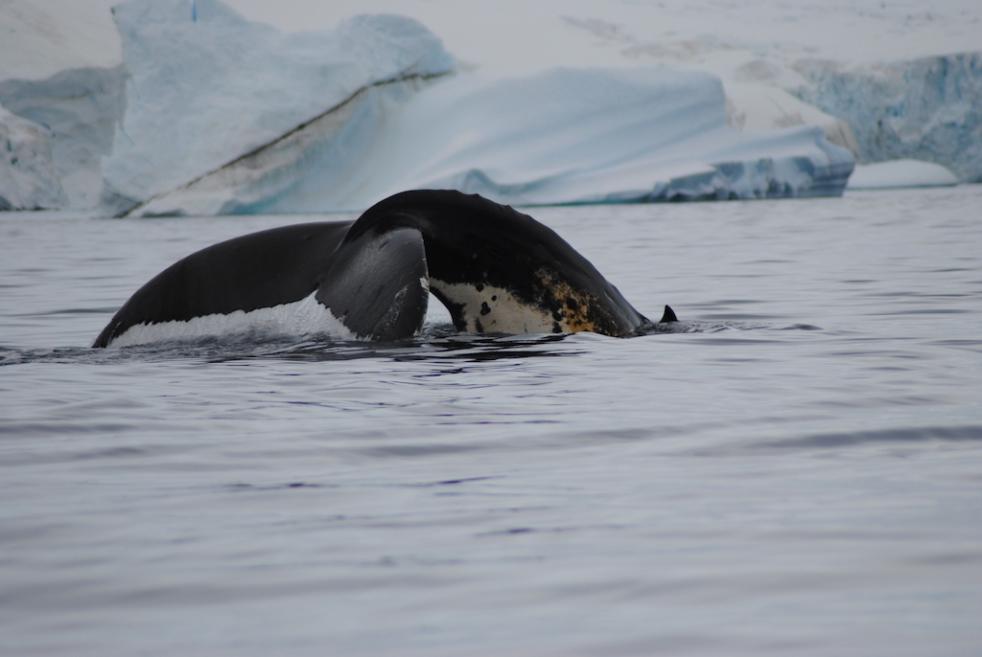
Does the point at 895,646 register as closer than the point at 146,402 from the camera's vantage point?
Yes

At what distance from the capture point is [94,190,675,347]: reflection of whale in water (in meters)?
4.11

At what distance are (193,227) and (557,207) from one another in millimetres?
8590

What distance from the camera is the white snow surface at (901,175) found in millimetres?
36281

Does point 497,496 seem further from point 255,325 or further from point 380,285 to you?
point 255,325

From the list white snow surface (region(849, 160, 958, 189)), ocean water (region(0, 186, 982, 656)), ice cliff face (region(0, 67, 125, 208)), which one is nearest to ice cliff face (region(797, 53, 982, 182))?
white snow surface (region(849, 160, 958, 189))

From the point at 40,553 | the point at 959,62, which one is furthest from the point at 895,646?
the point at 959,62

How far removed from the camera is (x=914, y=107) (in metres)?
35.3

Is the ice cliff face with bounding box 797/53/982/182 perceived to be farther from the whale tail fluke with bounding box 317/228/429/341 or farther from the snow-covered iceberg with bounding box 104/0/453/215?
the whale tail fluke with bounding box 317/228/429/341

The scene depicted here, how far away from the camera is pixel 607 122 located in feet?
87.1

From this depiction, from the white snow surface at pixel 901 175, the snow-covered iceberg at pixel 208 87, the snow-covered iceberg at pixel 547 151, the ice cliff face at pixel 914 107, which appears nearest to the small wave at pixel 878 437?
the snow-covered iceberg at pixel 547 151

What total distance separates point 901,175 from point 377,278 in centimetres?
3460

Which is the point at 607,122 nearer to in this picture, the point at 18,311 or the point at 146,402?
the point at 18,311

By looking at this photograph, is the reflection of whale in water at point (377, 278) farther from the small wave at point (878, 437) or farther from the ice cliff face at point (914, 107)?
the ice cliff face at point (914, 107)

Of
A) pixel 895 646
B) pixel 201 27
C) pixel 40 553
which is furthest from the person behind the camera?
pixel 201 27
